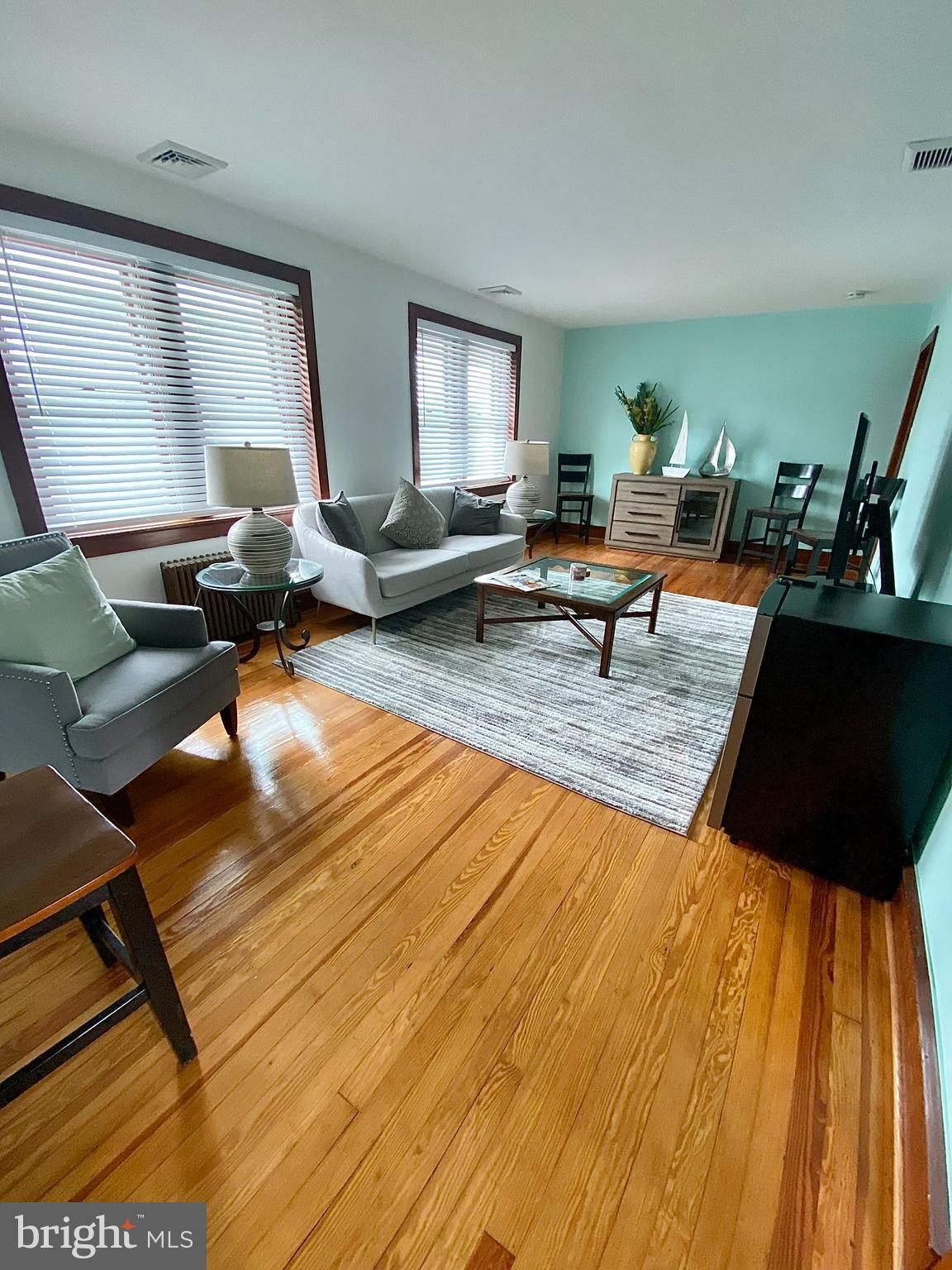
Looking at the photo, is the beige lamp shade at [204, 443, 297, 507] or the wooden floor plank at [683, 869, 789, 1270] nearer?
the wooden floor plank at [683, 869, 789, 1270]

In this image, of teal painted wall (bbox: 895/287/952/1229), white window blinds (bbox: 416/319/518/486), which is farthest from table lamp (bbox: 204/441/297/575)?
teal painted wall (bbox: 895/287/952/1229)

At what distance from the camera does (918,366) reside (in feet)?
14.4

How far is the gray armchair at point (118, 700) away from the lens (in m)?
1.58

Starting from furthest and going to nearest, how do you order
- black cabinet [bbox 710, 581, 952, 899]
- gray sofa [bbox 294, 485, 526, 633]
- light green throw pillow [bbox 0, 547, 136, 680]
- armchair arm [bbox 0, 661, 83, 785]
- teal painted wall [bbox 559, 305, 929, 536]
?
teal painted wall [bbox 559, 305, 929, 536]
gray sofa [bbox 294, 485, 526, 633]
light green throw pillow [bbox 0, 547, 136, 680]
armchair arm [bbox 0, 661, 83, 785]
black cabinet [bbox 710, 581, 952, 899]

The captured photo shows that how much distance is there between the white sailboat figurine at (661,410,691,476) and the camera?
5.62 metres

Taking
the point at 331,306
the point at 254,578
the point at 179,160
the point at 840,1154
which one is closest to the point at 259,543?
the point at 254,578

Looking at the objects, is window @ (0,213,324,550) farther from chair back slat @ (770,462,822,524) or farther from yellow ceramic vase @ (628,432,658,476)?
chair back slat @ (770,462,822,524)

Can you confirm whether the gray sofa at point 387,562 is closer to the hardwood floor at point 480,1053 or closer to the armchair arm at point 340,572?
the armchair arm at point 340,572

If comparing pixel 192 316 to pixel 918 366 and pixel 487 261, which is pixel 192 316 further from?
Answer: pixel 918 366

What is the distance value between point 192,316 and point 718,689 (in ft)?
11.6

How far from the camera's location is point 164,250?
2.62 m

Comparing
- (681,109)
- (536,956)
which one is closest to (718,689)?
(536,956)

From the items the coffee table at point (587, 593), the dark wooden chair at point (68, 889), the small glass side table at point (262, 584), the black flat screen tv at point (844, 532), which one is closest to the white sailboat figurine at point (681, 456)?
the coffee table at point (587, 593)

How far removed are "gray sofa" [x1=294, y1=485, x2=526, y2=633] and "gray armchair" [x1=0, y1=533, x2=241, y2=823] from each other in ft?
3.50
